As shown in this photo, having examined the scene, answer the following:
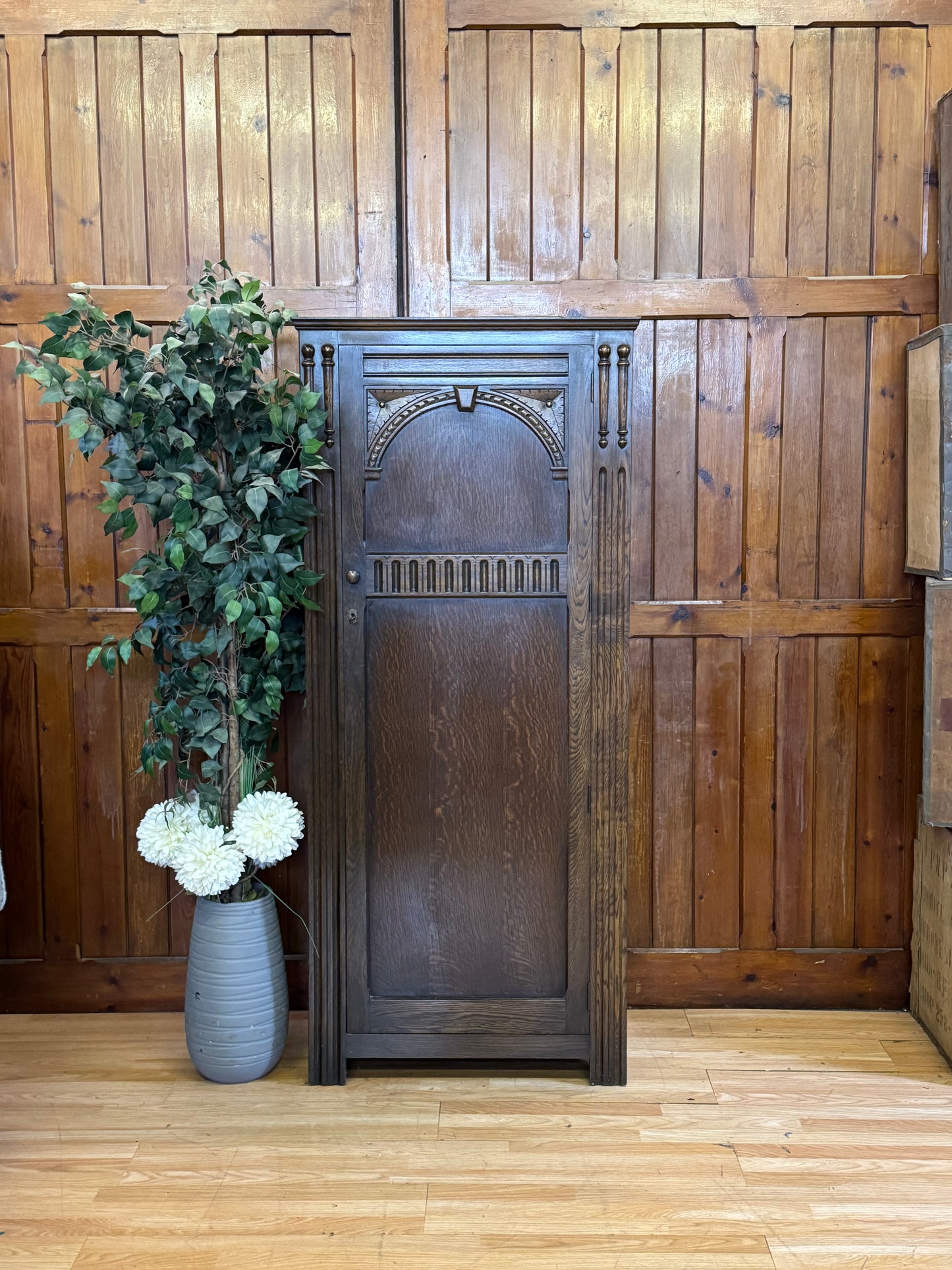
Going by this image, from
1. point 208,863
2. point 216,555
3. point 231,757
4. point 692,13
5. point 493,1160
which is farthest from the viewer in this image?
point 692,13

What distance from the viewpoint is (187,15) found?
114 inches

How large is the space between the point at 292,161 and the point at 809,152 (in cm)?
141

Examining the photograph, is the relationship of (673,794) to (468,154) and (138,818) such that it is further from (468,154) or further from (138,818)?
(468,154)

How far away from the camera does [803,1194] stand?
221 cm

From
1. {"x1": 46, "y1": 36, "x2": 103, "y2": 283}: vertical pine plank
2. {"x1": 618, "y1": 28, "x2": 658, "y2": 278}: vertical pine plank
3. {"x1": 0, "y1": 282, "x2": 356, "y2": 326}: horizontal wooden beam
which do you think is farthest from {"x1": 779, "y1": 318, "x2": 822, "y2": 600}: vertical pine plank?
{"x1": 46, "y1": 36, "x2": 103, "y2": 283}: vertical pine plank

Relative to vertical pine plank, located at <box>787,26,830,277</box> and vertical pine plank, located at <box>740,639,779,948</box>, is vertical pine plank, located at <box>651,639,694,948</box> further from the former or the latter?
vertical pine plank, located at <box>787,26,830,277</box>

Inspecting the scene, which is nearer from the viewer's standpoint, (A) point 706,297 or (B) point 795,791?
(A) point 706,297

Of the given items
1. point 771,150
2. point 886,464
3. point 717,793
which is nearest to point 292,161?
point 771,150

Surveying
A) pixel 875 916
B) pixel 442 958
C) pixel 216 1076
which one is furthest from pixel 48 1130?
pixel 875 916

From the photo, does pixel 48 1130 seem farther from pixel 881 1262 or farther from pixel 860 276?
pixel 860 276

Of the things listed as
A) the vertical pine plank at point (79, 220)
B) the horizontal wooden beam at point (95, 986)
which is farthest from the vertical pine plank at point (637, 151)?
the horizontal wooden beam at point (95, 986)

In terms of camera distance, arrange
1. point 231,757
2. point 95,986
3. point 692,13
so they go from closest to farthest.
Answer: point 231,757
point 692,13
point 95,986

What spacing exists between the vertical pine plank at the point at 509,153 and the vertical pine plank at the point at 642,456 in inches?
15.1

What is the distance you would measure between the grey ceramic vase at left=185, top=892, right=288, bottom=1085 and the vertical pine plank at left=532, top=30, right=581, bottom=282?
191cm
